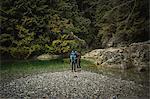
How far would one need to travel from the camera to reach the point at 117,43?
34.8 metres

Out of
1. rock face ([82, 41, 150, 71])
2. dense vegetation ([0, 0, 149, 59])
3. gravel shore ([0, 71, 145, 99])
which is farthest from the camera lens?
dense vegetation ([0, 0, 149, 59])

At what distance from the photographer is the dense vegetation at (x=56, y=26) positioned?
102 feet

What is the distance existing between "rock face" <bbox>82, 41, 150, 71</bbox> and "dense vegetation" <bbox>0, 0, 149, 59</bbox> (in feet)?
11.1

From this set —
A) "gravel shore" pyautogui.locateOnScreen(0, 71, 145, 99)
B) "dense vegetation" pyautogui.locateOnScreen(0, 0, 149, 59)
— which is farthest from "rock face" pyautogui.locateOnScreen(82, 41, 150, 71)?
"gravel shore" pyautogui.locateOnScreen(0, 71, 145, 99)

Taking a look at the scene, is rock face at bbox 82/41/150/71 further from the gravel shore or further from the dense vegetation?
the gravel shore

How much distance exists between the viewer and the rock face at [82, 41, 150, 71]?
25.5 metres

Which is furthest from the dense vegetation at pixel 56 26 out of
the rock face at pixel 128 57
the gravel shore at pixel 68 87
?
the gravel shore at pixel 68 87

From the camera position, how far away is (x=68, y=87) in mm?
16406

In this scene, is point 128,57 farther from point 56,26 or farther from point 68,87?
point 56,26

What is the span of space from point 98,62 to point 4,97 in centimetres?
1505

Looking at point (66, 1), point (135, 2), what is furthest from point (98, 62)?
point (66, 1)

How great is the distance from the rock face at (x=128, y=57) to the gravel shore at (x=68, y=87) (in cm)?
670

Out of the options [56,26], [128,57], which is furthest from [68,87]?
[56,26]

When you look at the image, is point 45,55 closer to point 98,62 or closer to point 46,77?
point 98,62
